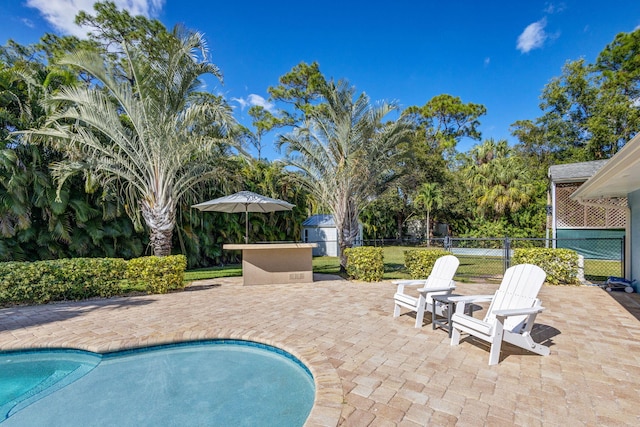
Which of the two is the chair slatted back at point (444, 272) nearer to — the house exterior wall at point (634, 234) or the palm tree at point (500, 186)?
the house exterior wall at point (634, 234)

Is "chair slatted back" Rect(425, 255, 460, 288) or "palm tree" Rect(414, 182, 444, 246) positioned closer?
"chair slatted back" Rect(425, 255, 460, 288)

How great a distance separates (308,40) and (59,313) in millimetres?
17788

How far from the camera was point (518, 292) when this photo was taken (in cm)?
445

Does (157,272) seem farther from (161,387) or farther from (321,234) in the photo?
(321,234)

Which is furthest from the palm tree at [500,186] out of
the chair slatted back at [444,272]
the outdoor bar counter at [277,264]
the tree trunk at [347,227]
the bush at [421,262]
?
the chair slatted back at [444,272]

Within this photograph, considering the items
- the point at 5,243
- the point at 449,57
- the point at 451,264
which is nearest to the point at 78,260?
the point at 5,243

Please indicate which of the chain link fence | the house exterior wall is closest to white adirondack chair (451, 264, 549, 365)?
the chain link fence

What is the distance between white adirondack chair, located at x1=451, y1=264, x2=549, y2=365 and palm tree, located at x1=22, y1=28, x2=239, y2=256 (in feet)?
23.6

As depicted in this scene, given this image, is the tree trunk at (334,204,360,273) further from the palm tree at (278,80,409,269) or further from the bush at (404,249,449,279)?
the bush at (404,249,449,279)

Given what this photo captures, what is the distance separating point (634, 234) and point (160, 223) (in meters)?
12.7

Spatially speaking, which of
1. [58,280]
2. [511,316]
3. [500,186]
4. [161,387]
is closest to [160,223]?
[58,280]

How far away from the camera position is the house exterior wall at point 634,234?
307 inches

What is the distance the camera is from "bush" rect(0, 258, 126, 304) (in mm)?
6891

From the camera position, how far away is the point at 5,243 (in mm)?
9203
